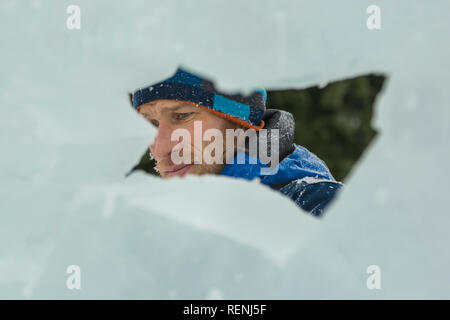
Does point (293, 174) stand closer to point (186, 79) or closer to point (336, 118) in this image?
point (186, 79)

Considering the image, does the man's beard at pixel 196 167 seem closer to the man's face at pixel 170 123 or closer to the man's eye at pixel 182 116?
the man's face at pixel 170 123

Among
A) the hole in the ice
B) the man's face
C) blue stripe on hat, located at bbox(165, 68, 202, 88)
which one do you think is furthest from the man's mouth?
the hole in the ice

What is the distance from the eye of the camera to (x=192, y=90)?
160cm

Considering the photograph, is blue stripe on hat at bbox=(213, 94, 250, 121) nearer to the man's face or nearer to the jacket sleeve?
the man's face

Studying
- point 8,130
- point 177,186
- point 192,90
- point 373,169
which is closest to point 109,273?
point 177,186

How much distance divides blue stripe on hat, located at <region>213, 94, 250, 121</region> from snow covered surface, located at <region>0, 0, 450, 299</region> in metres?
0.68

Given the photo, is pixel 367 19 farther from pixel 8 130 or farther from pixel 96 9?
pixel 8 130

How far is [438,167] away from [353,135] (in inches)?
190

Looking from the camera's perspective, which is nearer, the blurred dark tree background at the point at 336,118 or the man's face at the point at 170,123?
the man's face at the point at 170,123

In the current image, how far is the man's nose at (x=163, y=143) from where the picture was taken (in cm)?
161

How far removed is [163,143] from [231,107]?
244mm

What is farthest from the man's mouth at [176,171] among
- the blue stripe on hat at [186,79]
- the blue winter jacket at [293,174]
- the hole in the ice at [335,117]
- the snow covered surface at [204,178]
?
the hole in the ice at [335,117]

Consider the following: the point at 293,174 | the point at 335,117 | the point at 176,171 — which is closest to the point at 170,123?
the point at 176,171

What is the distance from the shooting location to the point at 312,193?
1.49 meters
